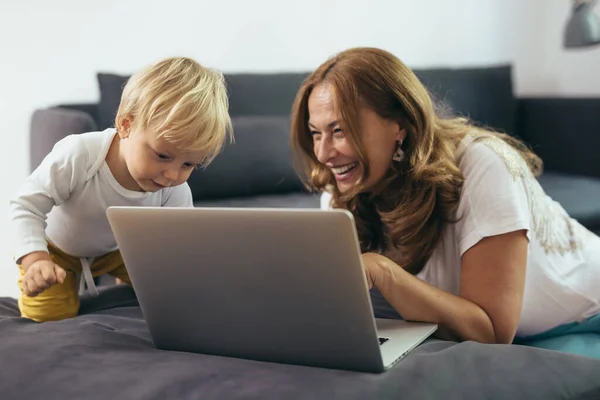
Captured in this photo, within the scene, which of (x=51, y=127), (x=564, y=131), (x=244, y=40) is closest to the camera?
(x=51, y=127)

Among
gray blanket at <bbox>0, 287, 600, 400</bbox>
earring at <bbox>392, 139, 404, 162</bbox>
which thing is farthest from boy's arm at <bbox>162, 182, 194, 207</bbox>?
earring at <bbox>392, 139, 404, 162</bbox>

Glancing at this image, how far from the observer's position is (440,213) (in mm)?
1248

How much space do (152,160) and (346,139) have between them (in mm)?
311

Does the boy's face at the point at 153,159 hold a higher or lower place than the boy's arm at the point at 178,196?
higher

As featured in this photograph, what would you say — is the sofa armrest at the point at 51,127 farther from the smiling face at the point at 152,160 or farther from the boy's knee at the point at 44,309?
the boy's knee at the point at 44,309

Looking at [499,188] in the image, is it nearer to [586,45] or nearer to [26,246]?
[26,246]

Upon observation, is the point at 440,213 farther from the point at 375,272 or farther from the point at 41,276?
the point at 41,276

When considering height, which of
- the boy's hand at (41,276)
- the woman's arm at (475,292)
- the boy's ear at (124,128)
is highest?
the boy's ear at (124,128)

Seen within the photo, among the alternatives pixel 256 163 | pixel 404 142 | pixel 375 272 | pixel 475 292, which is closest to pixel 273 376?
pixel 375 272

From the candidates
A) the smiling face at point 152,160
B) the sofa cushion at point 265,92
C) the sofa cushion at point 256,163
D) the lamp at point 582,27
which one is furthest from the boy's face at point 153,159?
the lamp at point 582,27

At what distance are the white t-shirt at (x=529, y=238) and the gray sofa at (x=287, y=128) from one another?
0.39 meters

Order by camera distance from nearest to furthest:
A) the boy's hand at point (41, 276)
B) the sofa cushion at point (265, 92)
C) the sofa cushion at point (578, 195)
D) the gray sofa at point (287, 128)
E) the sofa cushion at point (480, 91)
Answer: the boy's hand at point (41, 276), the gray sofa at point (287, 128), the sofa cushion at point (265, 92), the sofa cushion at point (578, 195), the sofa cushion at point (480, 91)

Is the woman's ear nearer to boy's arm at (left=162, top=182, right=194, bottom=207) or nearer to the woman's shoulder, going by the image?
the woman's shoulder

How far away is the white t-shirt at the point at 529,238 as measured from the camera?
1172 mm
